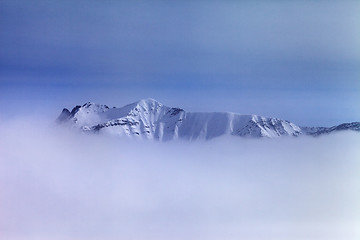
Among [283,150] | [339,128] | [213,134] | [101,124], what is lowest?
Result: [339,128]

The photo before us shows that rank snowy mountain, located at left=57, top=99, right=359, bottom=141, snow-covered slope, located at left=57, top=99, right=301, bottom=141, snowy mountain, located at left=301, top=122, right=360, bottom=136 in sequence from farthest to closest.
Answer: snow-covered slope, located at left=57, top=99, right=301, bottom=141, snowy mountain, located at left=57, top=99, right=359, bottom=141, snowy mountain, located at left=301, top=122, right=360, bottom=136

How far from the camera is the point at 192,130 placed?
663 inches

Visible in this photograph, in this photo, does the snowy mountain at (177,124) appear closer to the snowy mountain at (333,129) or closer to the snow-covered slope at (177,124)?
the snow-covered slope at (177,124)

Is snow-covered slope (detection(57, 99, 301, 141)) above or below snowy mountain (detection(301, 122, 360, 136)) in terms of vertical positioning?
above

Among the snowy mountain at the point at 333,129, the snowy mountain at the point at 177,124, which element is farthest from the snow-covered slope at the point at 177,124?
the snowy mountain at the point at 333,129

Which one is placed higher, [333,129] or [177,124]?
[177,124]

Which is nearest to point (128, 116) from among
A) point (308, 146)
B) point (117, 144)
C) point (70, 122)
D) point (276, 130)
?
point (117, 144)

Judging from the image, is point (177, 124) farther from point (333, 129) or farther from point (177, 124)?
point (333, 129)

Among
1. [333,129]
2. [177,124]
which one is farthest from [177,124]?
[333,129]

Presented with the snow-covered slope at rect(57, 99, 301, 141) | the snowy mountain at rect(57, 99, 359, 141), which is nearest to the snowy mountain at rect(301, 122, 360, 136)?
the snowy mountain at rect(57, 99, 359, 141)

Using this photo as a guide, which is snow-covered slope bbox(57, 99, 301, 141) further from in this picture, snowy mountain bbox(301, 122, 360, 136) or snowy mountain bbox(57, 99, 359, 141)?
snowy mountain bbox(301, 122, 360, 136)

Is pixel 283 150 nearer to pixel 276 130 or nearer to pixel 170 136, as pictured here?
pixel 276 130

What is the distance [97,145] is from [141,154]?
1159 mm

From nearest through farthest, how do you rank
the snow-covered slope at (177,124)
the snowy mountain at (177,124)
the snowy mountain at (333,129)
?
the snowy mountain at (333,129), the snowy mountain at (177,124), the snow-covered slope at (177,124)
